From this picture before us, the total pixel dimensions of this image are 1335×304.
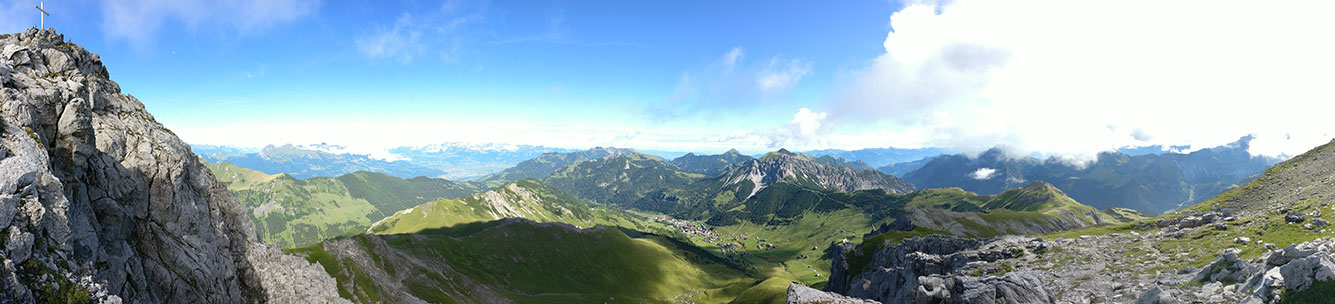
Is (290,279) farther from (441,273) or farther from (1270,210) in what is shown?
(1270,210)

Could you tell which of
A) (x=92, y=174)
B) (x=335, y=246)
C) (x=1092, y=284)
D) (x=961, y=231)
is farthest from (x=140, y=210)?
(x=961, y=231)

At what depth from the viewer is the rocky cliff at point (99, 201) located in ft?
69.9

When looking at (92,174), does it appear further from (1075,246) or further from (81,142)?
(1075,246)

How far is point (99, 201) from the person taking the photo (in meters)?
29.2

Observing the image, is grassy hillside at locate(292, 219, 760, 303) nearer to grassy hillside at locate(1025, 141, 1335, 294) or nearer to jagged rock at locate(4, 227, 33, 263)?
jagged rock at locate(4, 227, 33, 263)

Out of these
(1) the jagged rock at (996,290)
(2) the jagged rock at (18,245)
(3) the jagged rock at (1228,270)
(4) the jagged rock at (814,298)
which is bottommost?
(4) the jagged rock at (814,298)

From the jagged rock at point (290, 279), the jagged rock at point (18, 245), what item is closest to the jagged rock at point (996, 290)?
the jagged rock at point (18, 245)

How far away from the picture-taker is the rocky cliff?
21.3 m

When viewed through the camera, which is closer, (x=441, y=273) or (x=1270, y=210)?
(x=1270, y=210)

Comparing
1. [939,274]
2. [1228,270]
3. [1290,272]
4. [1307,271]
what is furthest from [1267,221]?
[1307,271]

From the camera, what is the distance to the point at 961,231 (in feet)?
596

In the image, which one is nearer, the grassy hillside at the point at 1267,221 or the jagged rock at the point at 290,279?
the grassy hillside at the point at 1267,221

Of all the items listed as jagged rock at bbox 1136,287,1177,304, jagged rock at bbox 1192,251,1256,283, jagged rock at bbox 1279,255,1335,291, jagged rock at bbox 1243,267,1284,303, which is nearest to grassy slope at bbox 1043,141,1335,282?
jagged rock at bbox 1192,251,1256,283

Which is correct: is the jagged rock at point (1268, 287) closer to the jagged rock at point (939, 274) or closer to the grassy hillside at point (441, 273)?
the jagged rock at point (939, 274)
